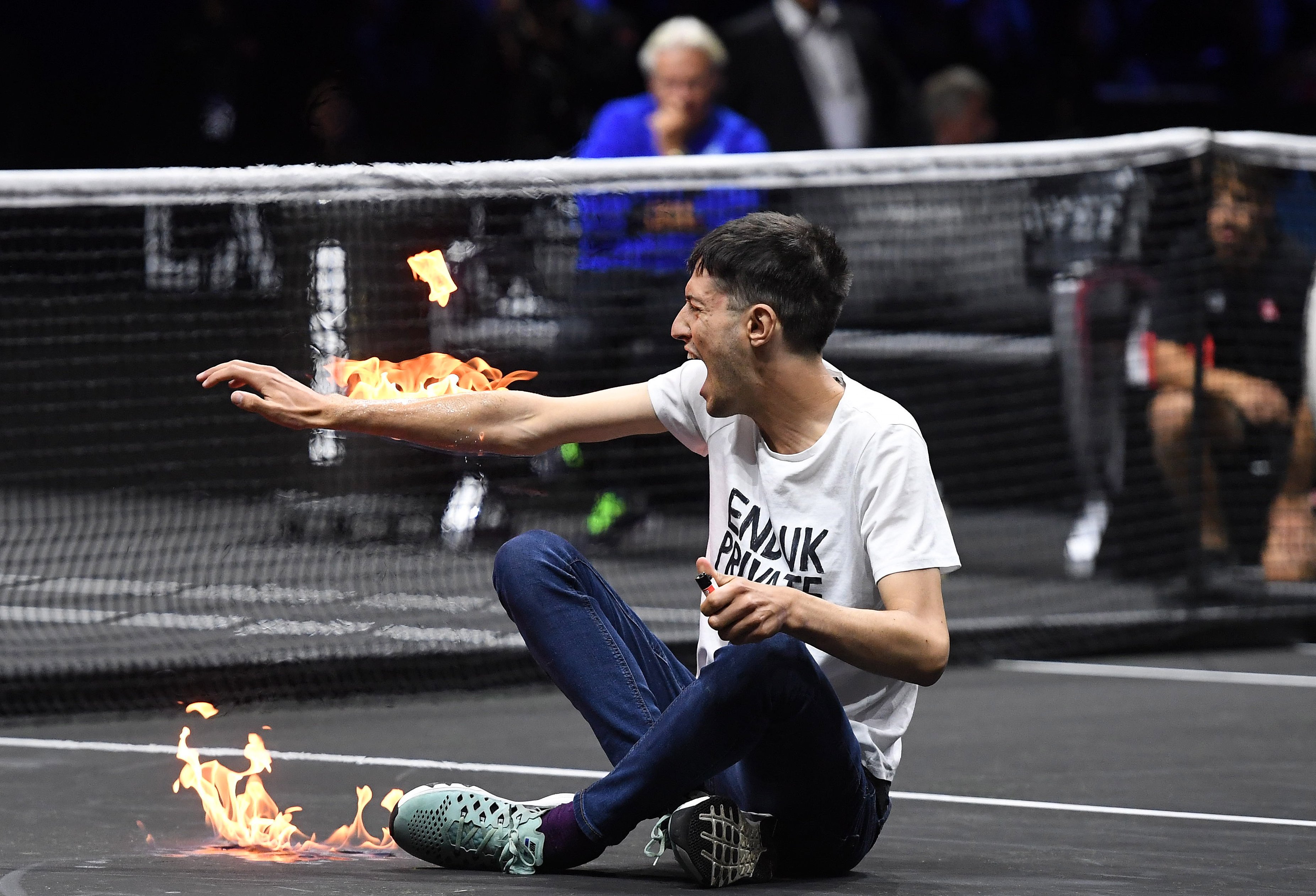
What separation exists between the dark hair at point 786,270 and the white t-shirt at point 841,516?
0.13m

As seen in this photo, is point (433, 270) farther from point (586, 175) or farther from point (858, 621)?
point (586, 175)

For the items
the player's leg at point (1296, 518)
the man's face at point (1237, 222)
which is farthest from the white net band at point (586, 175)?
the player's leg at point (1296, 518)

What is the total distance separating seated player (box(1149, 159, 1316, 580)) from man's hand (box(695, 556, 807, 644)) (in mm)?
4720

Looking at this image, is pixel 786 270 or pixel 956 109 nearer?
pixel 786 270

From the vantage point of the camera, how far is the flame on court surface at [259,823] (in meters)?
3.77

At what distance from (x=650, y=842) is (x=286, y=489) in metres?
4.61

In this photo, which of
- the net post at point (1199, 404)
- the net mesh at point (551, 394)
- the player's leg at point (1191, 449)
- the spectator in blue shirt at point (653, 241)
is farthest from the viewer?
the spectator in blue shirt at point (653, 241)

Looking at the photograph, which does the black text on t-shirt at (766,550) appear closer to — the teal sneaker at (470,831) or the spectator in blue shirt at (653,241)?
the teal sneaker at (470,831)

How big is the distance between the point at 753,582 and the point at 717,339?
514 mm

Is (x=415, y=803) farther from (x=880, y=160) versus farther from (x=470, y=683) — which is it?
(x=880, y=160)

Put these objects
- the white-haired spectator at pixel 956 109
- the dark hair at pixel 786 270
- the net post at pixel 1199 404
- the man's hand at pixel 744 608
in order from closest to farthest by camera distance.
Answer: the man's hand at pixel 744 608 → the dark hair at pixel 786 270 → the net post at pixel 1199 404 → the white-haired spectator at pixel 956 109

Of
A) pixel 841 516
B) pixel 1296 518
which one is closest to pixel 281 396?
pixel 841 516

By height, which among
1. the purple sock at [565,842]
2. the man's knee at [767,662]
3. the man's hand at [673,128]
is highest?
the man's hand at [673,128]

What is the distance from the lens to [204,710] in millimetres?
5418
